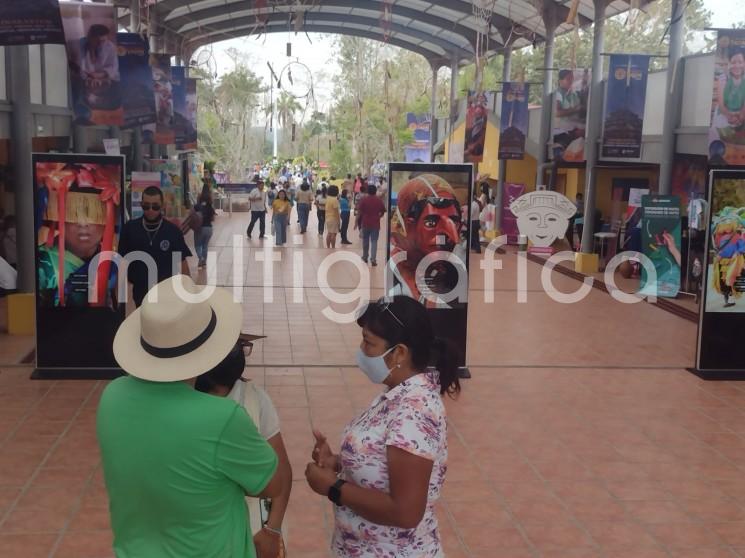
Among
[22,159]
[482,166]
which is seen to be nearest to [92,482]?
[22,159]

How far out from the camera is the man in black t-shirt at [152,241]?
749 centimetres

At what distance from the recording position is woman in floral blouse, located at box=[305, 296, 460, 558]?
2486 millimetres

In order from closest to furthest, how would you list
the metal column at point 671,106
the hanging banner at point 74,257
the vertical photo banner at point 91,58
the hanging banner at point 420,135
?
the hanging banner at point 74,257 → the vertical photo banner at point 91,58 → the metal column at point 671,106 → the hanging banner at point 420,135

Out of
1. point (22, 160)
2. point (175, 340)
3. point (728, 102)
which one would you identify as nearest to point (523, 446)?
point (175, 340)

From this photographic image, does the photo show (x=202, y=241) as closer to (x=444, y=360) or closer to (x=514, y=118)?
(x=514, y=118)

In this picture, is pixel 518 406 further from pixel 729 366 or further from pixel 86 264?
pixel 86 264

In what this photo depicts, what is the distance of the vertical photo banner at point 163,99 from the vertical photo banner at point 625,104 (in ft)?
26.4

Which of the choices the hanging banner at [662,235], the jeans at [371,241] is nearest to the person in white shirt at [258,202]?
the jeans at [371,241]

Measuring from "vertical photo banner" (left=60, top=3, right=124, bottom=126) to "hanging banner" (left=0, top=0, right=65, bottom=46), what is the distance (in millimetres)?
2703

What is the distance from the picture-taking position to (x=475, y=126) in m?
20.4

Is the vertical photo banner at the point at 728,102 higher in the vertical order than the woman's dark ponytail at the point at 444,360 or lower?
higher

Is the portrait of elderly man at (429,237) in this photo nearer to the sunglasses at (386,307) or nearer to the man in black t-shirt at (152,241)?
the man in black t-shirt at (152,241)

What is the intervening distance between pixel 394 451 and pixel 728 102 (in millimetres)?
11478

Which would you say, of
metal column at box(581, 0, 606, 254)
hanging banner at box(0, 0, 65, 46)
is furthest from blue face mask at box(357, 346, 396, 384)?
metal column at box(581, 0, 606, 254)
